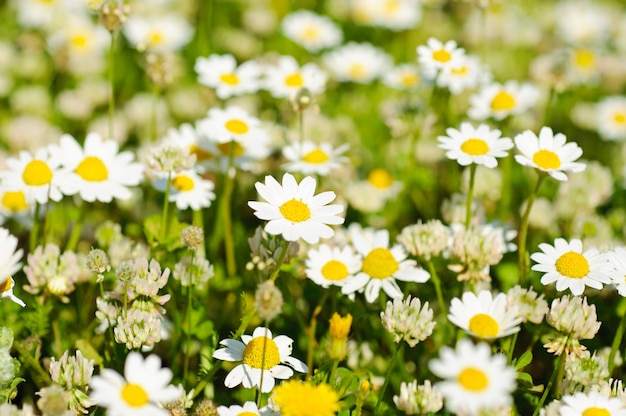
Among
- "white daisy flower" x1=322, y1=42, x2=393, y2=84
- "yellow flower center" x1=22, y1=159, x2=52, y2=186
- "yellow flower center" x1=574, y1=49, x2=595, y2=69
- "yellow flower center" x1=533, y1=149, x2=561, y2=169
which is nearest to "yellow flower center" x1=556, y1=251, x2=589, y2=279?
"yellow flower center" x1=533, y1=149, x2=561, y2=169

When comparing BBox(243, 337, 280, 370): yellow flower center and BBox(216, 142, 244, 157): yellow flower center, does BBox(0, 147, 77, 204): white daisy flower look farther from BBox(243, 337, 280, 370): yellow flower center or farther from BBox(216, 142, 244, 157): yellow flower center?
BBox(243, 337, 280, 370): yellow flower center

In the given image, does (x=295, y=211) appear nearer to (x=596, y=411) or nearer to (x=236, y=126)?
(x=236, y=126)

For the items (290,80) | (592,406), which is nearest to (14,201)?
(290,80)

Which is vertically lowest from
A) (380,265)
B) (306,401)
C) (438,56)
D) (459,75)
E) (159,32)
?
(159,32)

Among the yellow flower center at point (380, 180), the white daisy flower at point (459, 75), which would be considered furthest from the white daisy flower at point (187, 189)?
the white daisy flower at point (459, 75)

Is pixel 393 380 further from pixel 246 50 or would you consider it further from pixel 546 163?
pixel 246 50
